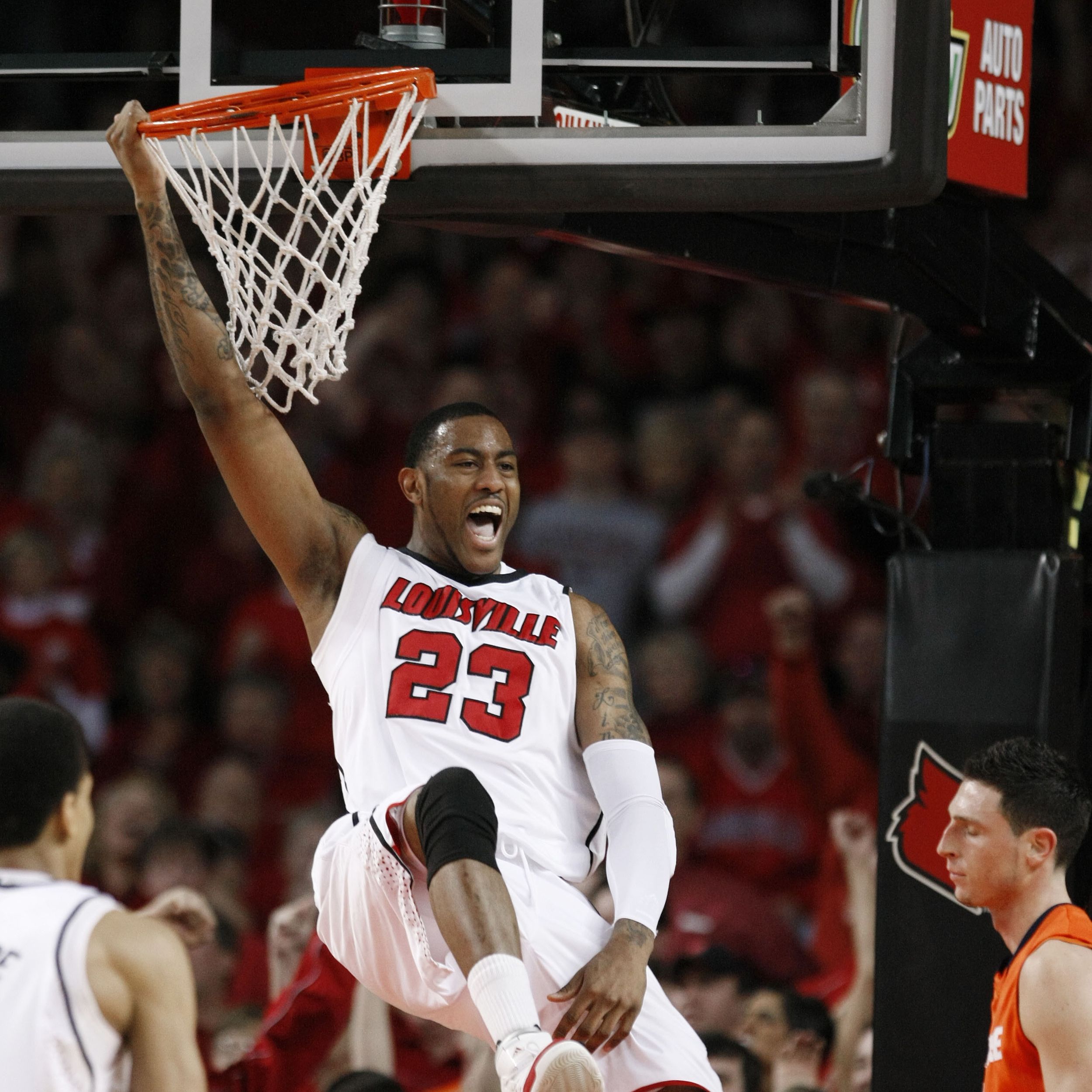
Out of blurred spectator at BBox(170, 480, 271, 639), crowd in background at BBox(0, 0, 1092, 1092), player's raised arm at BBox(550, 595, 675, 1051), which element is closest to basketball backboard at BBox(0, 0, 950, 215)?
player's raised arm at BBox(550, 595, 675, 1051)

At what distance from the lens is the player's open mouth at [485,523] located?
418 centimetres

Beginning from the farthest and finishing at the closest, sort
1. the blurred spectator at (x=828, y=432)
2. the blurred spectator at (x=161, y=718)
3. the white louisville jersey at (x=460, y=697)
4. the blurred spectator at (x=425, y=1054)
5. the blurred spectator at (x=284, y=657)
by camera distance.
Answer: the blurred spectator at (x=161, y=718) → the blurred spectator at (x=284, y=657) → the blurred spectator at (x=828, y=432) → the blurred spectator at (x=425, y=1054) → the white louisville jersey at (x=460, y=697)

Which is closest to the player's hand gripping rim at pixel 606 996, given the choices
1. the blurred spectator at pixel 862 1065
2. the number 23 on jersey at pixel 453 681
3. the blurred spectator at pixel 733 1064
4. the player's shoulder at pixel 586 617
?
the number 23 on jersey at pixel 453 681

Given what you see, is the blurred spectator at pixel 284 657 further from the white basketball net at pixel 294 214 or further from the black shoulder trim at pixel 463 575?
the white basketball net at pixel 294 214

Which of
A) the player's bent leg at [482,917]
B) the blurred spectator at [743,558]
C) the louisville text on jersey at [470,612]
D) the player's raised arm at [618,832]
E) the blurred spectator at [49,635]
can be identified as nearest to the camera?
the player's bent leg at [482,917]

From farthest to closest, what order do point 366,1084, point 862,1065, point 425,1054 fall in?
point 425,1054 < point 862,1065 < point 366,1084

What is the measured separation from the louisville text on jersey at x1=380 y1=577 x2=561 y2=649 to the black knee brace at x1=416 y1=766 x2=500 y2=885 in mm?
497

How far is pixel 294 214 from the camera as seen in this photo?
12.9 ft

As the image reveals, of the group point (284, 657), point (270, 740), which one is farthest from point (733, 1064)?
point (284, 657)

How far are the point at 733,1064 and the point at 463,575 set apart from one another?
1760 millimetres

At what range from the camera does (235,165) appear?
393cm

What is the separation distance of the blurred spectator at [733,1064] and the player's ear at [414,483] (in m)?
1.80

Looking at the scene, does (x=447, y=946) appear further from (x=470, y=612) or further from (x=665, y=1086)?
(x=470, y=612)

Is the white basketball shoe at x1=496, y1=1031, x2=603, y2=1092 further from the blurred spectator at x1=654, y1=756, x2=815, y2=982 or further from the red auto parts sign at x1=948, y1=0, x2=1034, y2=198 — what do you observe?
the blurred spectator at x1=654, y1=756, x2=815, y2=982
